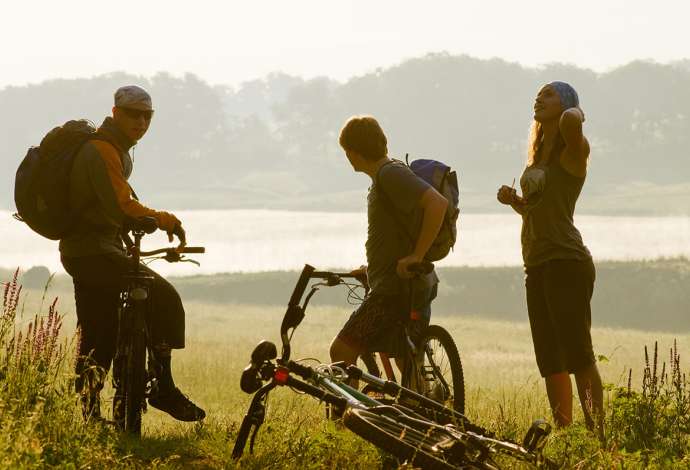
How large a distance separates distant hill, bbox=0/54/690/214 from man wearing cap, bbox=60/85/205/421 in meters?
121

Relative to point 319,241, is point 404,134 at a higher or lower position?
higher

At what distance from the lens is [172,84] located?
165 m

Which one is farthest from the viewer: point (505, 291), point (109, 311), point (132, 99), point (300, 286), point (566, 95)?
point (505, 291)

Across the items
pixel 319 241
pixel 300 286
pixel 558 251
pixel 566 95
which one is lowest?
pixel 319 241

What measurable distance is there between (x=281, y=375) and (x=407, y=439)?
684mm

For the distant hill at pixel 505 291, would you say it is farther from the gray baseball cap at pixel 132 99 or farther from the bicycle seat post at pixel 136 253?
the gray baseball cap at pixel 132 99

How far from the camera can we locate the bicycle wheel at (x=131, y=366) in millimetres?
7445

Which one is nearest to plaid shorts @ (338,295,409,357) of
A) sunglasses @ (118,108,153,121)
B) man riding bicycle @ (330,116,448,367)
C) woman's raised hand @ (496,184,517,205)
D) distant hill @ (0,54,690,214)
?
man riding bicycle @ (330,116,448,367)

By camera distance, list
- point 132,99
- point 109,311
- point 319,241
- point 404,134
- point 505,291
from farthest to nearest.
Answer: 1. point 404,134
2. point 319,241
3. point 505,291
4. point 109,311
5. point 132,99

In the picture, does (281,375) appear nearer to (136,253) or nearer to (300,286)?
(300,286)

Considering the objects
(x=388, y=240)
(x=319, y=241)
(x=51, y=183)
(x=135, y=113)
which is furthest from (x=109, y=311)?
(x=319, y=241)

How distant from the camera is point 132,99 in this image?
23.9 feet

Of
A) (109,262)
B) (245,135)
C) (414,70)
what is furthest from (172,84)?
(109,262)

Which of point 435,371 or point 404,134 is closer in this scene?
point 435,371
